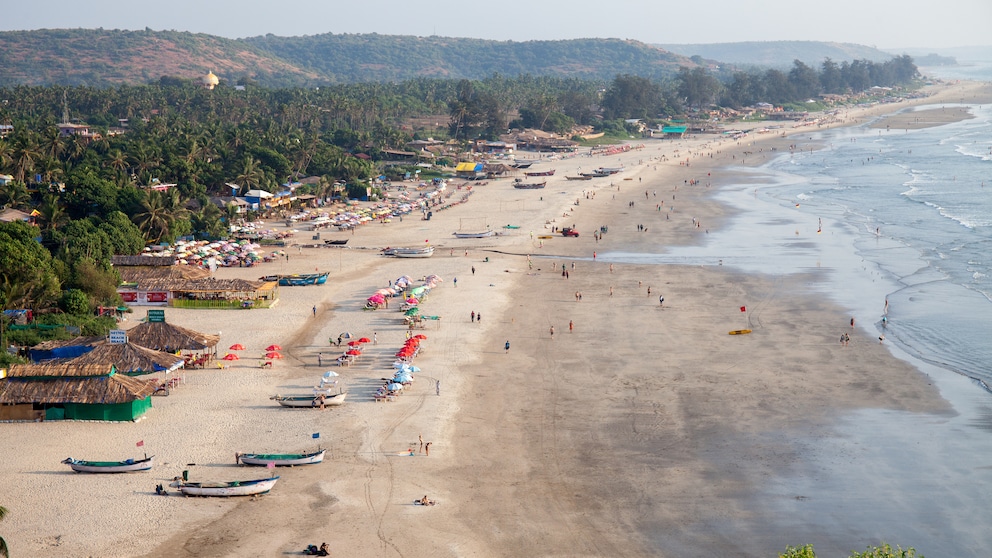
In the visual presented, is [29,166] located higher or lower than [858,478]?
higher

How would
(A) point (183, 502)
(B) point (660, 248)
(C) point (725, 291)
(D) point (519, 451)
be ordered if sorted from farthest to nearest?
1. (B) point (660, 248)
2. (C) point (725, 291)
3. (D) point (519, 451)
4. (A) point (183, 502)

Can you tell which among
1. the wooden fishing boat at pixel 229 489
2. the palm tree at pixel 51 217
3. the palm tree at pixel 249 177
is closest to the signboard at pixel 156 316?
the wooden fishing boat at pixel 229 489

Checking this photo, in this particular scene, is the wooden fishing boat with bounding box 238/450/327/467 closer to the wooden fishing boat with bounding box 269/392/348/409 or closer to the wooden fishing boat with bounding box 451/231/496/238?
the wooden fishing boat with bounding box 269/392/348/409

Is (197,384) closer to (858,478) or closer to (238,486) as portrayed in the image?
(238,486)

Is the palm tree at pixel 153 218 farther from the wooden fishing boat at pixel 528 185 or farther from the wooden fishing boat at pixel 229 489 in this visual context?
the wooden fishing boat at pixel 528 185

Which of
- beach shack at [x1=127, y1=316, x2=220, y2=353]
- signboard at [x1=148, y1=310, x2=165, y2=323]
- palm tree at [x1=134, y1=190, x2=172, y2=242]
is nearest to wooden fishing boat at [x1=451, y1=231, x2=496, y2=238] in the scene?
palm tree at [x1=134, y1=190, x2=172, y2=242]

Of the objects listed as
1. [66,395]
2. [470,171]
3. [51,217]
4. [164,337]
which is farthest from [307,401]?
[470,171]

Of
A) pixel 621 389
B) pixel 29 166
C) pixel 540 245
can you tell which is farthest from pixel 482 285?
pixel 29 166
